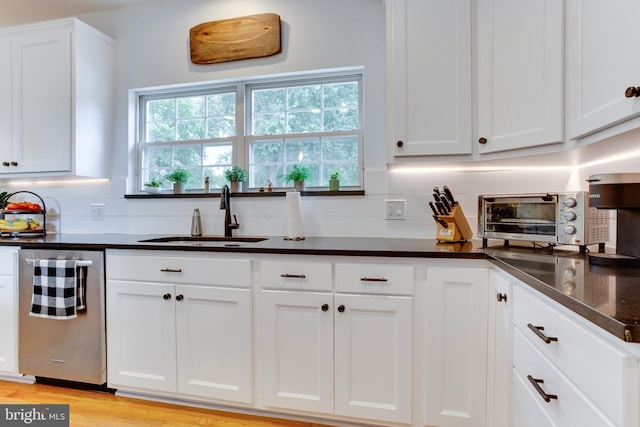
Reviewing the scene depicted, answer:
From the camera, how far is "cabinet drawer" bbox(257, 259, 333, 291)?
63.9 inches

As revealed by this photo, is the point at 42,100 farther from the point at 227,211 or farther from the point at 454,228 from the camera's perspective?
the point at 454,228

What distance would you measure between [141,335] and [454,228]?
1.75 m

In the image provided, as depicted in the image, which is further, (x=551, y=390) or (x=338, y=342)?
(x=338, y=342)

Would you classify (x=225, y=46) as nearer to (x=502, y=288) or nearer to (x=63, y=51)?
(x=63, y=51)

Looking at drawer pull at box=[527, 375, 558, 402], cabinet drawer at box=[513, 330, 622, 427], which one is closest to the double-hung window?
cabinet drawer at box=[513, 330, 622, 427]

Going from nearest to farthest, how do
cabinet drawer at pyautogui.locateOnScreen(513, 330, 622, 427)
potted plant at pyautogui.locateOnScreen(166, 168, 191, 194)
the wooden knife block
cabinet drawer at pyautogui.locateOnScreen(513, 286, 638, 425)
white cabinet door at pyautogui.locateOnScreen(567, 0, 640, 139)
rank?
cabinet drawer at pyautogui.locateOnScreen(513, 286, 638, 425) → cabinet drawer at pyautogui.locateOnScreen(513, 330, 622, 427) → white cabinet door at pyautogui.locateOnScreen(567, 0, 640, 139) → the wooden knife block → potted plant at pyautogui.locateOnScreen(166, 168, 191, 194)

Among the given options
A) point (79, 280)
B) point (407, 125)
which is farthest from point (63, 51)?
point (407, 125)

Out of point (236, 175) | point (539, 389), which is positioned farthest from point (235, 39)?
point (539, 389)

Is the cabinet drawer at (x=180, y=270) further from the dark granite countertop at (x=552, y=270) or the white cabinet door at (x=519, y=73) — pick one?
the white cabinet door at (x=519, y=73)

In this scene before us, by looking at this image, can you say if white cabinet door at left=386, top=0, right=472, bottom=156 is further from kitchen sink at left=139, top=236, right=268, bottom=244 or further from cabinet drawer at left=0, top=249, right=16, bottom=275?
cabinet drawer at left=0, top=249, right=16, bottom=275

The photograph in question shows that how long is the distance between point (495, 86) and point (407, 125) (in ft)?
1.42

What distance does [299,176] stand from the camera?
228 cm

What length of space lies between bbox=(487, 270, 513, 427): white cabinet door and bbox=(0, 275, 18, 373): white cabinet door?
253 centimetres

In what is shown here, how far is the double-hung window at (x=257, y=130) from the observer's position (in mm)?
2346
